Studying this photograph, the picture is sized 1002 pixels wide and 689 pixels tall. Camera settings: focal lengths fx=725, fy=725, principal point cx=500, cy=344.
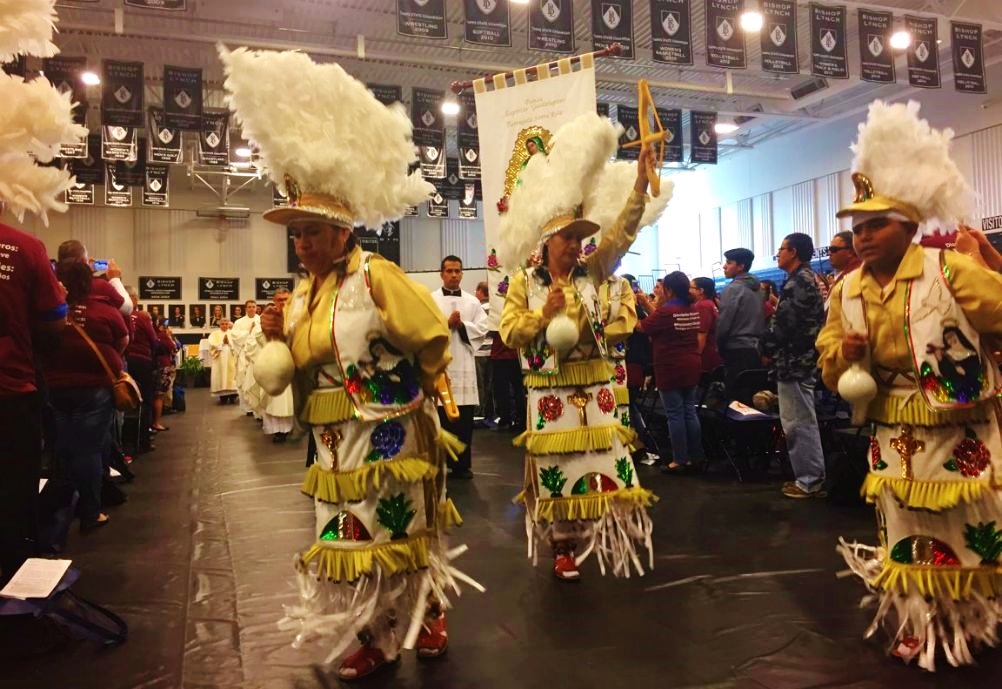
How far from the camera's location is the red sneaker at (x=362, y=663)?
255 centimetres

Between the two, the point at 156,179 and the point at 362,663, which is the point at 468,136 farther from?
the point at 362,663

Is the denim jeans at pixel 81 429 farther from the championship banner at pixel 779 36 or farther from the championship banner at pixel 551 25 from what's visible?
the championship banner at pixel 779 36

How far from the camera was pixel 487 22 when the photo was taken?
27.6ft

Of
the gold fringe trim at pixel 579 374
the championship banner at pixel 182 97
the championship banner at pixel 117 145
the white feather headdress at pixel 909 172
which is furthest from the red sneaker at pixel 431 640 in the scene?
the championship banner at pixel 117 145

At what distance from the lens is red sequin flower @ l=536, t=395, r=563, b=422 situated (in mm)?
3666

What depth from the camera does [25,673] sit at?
2742 millimetres

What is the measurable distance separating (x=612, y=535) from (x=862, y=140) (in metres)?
2.10

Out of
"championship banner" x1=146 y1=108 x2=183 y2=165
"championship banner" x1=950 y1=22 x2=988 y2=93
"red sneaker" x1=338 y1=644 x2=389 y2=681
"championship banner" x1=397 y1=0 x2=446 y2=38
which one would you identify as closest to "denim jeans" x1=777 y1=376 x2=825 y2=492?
"red sneaker" x1=338 y1=644 x2=389 y2=681

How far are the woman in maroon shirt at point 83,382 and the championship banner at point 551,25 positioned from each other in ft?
19.3

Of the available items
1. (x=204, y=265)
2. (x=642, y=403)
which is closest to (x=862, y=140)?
(x=642, y=403)

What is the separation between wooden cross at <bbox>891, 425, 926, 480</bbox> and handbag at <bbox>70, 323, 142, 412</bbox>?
12.5 feet

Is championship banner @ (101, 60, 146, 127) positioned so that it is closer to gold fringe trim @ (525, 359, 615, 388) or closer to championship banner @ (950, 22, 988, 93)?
gold fringe trim @ (525, 359, 615, 388)

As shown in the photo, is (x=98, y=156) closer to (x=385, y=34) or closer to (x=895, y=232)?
(x=385, y=34)

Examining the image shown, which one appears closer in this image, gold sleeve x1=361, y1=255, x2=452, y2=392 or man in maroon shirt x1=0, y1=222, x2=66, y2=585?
gold sleeve x1=361, y1=255, x2=452, y2=392
